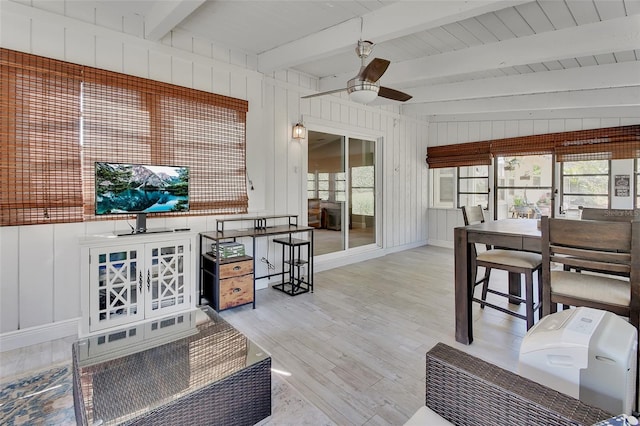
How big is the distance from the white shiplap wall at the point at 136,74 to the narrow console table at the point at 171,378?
1.02 metres

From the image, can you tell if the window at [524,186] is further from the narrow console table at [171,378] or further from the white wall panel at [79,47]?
the white wall panel at [79,47]

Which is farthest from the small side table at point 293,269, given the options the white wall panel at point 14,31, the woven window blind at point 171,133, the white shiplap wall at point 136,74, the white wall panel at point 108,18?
the white wall panel at point 14,31

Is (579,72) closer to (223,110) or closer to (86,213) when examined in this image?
(223,110)

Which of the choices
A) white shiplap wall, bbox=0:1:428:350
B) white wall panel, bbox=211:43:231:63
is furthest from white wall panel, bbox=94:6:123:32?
white wall panel, bbox=211:43:231:63

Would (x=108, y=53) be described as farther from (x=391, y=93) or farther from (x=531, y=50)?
(x=531, y=50)

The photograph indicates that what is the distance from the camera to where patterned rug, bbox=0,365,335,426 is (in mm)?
1753

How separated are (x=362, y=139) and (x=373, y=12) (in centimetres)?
284

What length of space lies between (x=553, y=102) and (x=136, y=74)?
531cm

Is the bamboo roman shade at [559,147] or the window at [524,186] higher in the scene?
the bamboo roman shade at [559,147]

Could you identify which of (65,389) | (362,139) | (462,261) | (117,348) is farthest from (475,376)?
(362,139)

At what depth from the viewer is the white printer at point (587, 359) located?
1.12 metres

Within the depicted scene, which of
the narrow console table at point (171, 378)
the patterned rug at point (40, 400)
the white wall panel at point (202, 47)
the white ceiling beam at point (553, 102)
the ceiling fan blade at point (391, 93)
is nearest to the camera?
the narrow console table at point (171, 378)

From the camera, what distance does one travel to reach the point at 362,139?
18.5ft

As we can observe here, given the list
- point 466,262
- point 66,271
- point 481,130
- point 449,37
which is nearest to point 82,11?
point 66,271
